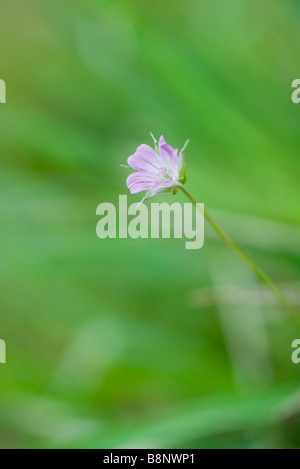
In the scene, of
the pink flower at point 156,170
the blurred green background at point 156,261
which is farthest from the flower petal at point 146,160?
the blurred green background at point 156,261

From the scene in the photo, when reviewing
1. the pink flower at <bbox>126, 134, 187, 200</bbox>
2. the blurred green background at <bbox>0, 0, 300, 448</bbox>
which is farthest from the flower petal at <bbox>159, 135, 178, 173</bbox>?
the blurred green background at <bbox>0, 0, 300, 448</bbox>

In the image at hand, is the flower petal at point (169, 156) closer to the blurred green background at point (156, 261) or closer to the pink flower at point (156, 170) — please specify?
the pink flower at point (156, 170)

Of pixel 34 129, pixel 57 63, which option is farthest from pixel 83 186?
pixel 57 63

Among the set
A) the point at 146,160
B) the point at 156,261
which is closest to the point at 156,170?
the point at 146,160

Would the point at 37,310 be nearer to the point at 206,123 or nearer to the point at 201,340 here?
the point at 201,340

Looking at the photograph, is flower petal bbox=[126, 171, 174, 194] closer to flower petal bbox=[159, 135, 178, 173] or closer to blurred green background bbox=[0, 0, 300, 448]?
flower petal bbox=[159, 135, 178, 173]

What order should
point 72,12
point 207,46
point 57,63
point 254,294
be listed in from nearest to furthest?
point 254,294
point 207,46
point 72,12
point 57,63

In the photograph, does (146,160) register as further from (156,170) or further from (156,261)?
(156,261)
